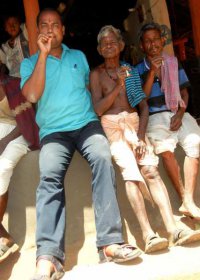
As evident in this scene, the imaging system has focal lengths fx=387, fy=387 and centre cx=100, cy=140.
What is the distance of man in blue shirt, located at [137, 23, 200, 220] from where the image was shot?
11.0ft

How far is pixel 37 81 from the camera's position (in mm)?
2975

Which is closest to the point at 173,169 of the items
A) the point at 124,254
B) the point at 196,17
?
the point at 124,254

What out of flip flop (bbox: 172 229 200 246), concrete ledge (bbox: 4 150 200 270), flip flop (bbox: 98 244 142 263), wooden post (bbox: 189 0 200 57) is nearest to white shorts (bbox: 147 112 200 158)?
concrete ledge (bbox: 4 150 200 270)

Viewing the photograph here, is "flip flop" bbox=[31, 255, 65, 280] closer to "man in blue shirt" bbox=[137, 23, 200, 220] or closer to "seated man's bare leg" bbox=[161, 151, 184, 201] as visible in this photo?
"man in blue shirt" bbox=[137, 23, 200, 220]

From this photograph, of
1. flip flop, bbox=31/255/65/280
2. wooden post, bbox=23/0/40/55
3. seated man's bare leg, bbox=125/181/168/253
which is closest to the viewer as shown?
flip flop, bbox=31/255/65/280

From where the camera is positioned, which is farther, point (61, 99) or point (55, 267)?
point (61, 99)

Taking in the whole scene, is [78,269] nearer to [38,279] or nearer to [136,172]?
[38,279]

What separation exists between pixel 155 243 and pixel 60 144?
105 cm

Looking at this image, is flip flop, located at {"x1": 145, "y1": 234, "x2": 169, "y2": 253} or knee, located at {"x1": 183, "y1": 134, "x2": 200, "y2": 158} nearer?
flip flop, located at {"x1": 145, "y1": 234, "x2": 169, "y2": 253}

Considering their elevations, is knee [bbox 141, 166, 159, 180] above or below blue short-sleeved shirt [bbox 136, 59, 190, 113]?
below

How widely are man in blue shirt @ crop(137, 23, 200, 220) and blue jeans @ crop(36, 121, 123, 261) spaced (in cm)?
65

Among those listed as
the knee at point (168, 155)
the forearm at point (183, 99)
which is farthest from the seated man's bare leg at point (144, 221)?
the forearm at point (183, 99)

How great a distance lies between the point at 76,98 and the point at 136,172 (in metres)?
0.83

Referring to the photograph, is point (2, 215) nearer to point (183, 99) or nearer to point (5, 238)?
point (5, 238)
